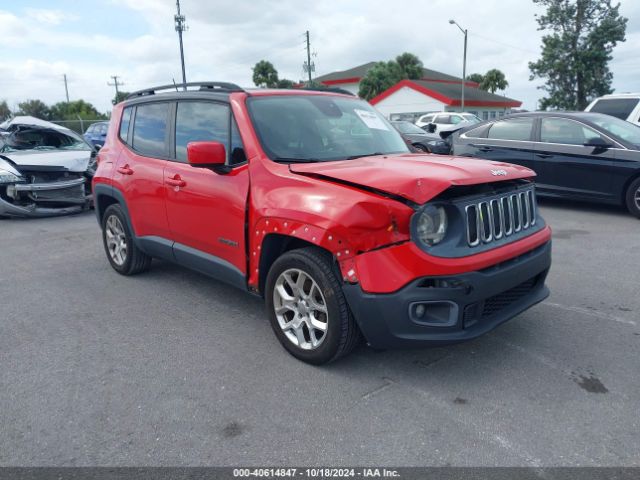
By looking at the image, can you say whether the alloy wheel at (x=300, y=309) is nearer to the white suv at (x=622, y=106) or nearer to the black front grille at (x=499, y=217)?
the black front grille at (x=499, y=217)

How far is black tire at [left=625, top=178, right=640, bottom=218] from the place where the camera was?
25.2 ft

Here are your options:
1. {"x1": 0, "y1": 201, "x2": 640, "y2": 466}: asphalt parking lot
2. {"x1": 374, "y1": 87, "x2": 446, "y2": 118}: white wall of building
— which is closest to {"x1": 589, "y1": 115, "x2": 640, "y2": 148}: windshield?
{"x1": 0, "y1": 201, "x2": 640, "y2": 466}: asphalt parking lot

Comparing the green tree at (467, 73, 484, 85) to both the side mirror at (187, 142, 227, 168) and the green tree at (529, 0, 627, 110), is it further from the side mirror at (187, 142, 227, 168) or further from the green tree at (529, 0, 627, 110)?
the side mirror at (187, 142, 227, 168)

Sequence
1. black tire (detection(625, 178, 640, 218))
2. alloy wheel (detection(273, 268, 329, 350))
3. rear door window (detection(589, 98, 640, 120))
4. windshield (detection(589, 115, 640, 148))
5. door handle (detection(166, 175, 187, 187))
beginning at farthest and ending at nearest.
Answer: rear door window (detection(589, 98, 640, 120))
windshield (detection(589, 115, 640, 148))
black tire (detection(625, 178, 640, 218))
door handle (detection(166, 175, 187, 187))
alloy wheel (detection(273, 268, 329, 350))

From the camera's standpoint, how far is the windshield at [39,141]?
1002 cm

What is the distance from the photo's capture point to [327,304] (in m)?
3.19

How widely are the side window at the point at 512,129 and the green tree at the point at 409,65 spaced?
5053 centimetres

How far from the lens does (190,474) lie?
2.48m

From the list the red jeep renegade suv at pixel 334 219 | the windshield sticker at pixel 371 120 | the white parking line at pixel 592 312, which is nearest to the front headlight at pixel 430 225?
the red jeep renegade suv at pixel 334 219

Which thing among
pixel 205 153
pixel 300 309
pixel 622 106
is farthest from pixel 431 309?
pixel 622 106

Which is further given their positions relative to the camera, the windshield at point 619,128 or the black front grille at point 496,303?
the windshield at point 619,128

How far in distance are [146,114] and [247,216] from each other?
2067 millimetres

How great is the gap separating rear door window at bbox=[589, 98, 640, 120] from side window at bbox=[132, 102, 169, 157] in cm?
1087

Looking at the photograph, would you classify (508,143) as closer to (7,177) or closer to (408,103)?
(7,177)
